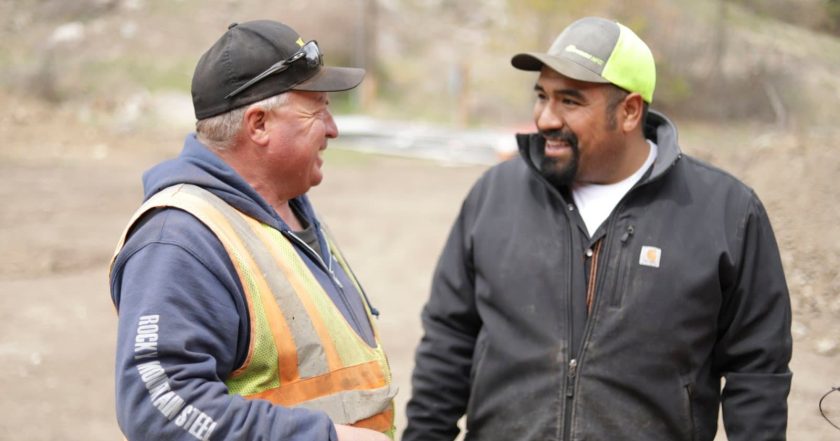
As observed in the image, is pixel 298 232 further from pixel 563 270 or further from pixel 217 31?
pixel 217 31

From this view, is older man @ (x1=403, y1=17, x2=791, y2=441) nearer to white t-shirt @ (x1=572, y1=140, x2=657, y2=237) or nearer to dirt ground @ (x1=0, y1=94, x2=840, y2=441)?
white t-shirt @ (x1=572, y1=140, x2=657, y2=237)

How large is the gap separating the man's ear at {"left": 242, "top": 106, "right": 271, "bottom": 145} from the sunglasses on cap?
7cm

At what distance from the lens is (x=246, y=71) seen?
252cm

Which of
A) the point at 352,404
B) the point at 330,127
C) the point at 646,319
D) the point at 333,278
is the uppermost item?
the point at 330,127

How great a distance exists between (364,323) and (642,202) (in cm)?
104

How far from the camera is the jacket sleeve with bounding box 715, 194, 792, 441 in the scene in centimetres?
291

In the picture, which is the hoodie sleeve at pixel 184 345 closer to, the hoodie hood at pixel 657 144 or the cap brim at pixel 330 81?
the cap brim at pixel 330 81

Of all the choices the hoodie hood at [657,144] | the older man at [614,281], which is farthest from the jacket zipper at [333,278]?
the hoodie hood at [657,144]

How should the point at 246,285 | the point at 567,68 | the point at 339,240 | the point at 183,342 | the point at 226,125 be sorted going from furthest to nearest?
the point at 339,240, the point at 567,68, the point at 226,125, the point at 246,285, the point at 183,342

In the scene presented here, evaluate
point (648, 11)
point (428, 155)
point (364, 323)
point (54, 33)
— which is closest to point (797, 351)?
point (364, 323)

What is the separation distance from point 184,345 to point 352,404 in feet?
1.94

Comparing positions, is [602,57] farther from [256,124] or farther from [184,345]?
[184,345]

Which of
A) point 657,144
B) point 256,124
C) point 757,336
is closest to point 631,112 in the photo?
point 657,144

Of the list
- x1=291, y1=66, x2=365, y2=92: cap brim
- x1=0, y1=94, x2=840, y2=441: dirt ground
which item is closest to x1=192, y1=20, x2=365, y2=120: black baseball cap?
x1=291, y1=66, x2=365, y2=92: cap brim
